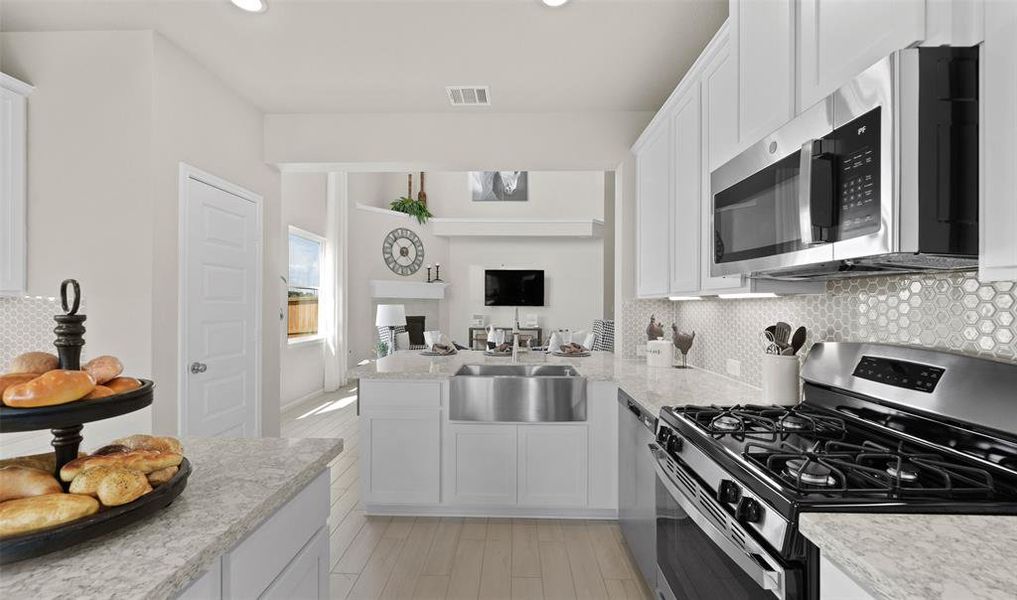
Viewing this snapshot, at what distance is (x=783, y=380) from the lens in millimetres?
1823

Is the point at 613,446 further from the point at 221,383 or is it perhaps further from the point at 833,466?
the point at 221,383

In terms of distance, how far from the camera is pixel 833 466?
3.47ft

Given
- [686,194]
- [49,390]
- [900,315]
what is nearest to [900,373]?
[900,315]

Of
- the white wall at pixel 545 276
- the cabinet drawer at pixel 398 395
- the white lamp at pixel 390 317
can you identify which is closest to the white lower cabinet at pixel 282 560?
the cabinet drawer at pixel 398 395

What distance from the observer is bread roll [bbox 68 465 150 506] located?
→ 0.74 metres

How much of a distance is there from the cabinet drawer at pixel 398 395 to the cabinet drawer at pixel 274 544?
4.88ft

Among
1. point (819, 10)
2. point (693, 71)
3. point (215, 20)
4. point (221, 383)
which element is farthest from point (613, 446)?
point (215, 20)

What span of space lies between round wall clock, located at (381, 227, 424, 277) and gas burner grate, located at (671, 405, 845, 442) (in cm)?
684

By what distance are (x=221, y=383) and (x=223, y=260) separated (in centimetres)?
76

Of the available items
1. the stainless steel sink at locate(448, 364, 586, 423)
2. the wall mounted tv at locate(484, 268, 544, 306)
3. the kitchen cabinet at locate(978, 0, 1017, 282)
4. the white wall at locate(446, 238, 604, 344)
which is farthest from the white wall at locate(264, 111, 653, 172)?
the white wall at locate(446, 238, 604, 344)

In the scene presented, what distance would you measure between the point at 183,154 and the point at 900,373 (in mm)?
3319

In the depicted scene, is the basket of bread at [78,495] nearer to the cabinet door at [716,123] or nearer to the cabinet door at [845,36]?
the cabinet door at [845,36]

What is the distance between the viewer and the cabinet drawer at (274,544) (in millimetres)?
885

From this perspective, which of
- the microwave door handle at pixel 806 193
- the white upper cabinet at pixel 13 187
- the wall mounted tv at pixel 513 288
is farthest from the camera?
the wall mounted tv at pixel 513 288
